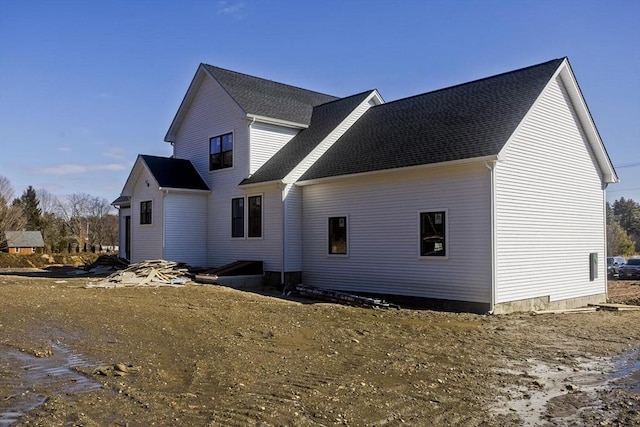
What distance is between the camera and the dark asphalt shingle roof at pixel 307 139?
20.5m

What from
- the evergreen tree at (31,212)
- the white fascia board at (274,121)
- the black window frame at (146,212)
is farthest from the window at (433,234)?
the evergreen tree at (31,212)

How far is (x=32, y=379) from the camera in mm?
6957

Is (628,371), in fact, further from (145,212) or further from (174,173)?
(145,212)

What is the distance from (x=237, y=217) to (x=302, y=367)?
14564 mm

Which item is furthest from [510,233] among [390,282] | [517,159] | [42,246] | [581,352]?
[42,246]

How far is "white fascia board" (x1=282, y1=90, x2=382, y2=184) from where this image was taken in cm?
1986

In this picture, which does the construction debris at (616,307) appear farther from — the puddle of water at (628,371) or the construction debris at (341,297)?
the puddle of water at (628,371)

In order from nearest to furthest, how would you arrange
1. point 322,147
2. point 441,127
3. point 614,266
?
point 441,127 → point 322,147 → point 614,266

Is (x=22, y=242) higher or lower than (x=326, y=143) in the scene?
lower

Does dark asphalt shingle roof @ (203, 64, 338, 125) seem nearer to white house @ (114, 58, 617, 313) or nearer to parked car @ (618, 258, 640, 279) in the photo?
white house @ (114, 58, 617, 313)

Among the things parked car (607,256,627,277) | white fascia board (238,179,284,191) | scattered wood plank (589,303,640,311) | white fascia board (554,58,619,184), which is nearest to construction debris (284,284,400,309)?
white fascia board (238,179,284,191)

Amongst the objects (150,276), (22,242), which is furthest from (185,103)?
(22,242)

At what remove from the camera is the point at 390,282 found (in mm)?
16812

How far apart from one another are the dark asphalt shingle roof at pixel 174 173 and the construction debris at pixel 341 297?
7285mm
